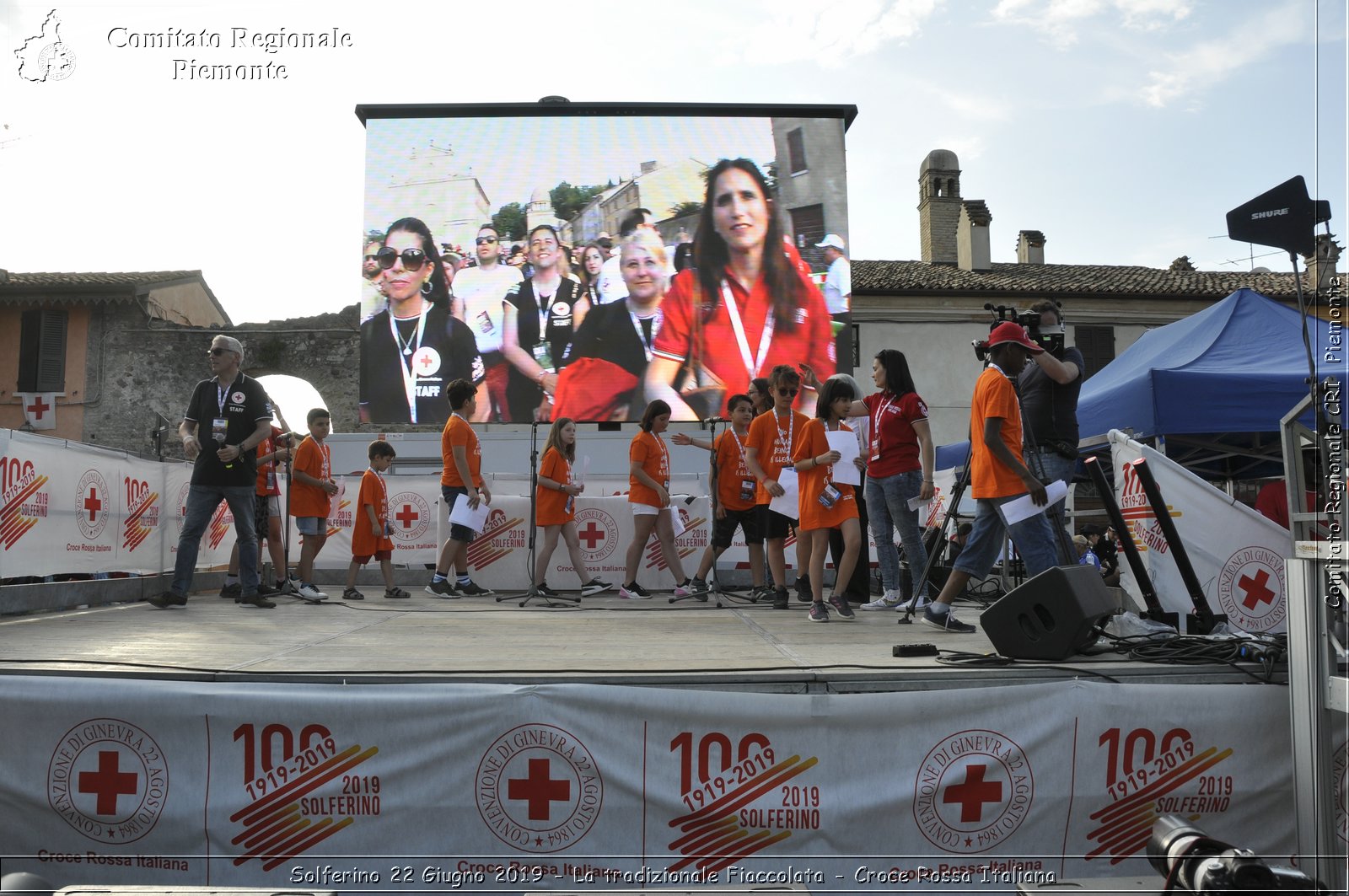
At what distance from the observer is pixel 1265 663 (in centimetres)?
340

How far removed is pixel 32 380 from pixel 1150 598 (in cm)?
2900

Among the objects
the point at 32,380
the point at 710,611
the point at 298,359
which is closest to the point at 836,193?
the point at 710,611

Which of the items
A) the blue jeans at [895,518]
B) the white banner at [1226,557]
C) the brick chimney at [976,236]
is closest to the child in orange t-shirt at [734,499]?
the blue jeans at [895,518]

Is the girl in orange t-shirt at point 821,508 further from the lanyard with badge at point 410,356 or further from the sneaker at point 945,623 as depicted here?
the lanyard with badge at point 410,356

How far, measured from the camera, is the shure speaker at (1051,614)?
3.58 m

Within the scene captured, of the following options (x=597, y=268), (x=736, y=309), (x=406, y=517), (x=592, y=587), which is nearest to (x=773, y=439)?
(x=592, y=587)

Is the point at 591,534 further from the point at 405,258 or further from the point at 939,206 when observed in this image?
the point at 939,206

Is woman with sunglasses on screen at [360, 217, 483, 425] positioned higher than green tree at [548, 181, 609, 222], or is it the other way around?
green tree at [548, 181, 609, 222]

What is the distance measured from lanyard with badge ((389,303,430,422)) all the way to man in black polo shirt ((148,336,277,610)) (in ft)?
22.6

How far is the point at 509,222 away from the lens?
44.6 ft

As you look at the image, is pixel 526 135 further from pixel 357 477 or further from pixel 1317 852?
pixel 1317 852

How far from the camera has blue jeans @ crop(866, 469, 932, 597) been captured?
6191 millimetres

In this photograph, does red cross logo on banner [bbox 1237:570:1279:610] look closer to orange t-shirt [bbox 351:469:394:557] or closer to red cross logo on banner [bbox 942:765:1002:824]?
red cross logo on banner [bbox 942:765:1002:824]

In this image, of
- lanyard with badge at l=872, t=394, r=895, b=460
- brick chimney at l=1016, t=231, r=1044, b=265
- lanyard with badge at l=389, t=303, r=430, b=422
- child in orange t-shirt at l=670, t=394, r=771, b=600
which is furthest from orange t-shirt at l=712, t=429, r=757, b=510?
brick chimney at l=1016, t=231, r=1044, b=265
